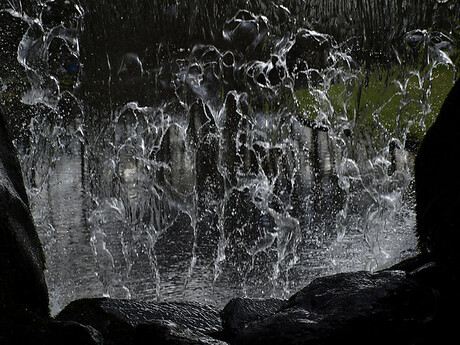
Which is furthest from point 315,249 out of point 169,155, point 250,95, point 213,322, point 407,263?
point 250,95

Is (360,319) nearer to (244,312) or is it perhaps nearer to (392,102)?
(244,312)

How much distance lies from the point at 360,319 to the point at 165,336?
970 mm

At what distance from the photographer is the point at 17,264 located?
8.57ft

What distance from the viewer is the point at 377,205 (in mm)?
7520

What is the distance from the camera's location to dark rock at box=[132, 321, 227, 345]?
2.64 metres

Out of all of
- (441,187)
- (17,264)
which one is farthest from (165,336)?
(441,187)

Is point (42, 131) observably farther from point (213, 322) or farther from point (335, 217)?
point (213, 322)

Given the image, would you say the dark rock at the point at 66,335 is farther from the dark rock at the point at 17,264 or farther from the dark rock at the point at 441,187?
the dark rock at the point at 441,187

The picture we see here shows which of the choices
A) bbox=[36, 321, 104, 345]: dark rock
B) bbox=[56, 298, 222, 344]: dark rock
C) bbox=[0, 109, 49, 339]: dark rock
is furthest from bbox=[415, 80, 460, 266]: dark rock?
bbox=[0, 109, 49, 339]: dark rock

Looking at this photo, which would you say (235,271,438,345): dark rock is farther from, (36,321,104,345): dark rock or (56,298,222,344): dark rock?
(36,321,104,345): dark rock

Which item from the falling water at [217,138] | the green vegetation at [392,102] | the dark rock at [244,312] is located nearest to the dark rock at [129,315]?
the dark rock at [244,312]

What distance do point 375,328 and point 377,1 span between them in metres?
8.67

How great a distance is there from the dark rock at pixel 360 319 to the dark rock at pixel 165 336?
248 mm

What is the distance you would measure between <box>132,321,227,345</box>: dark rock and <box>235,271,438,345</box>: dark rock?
0.25 m
